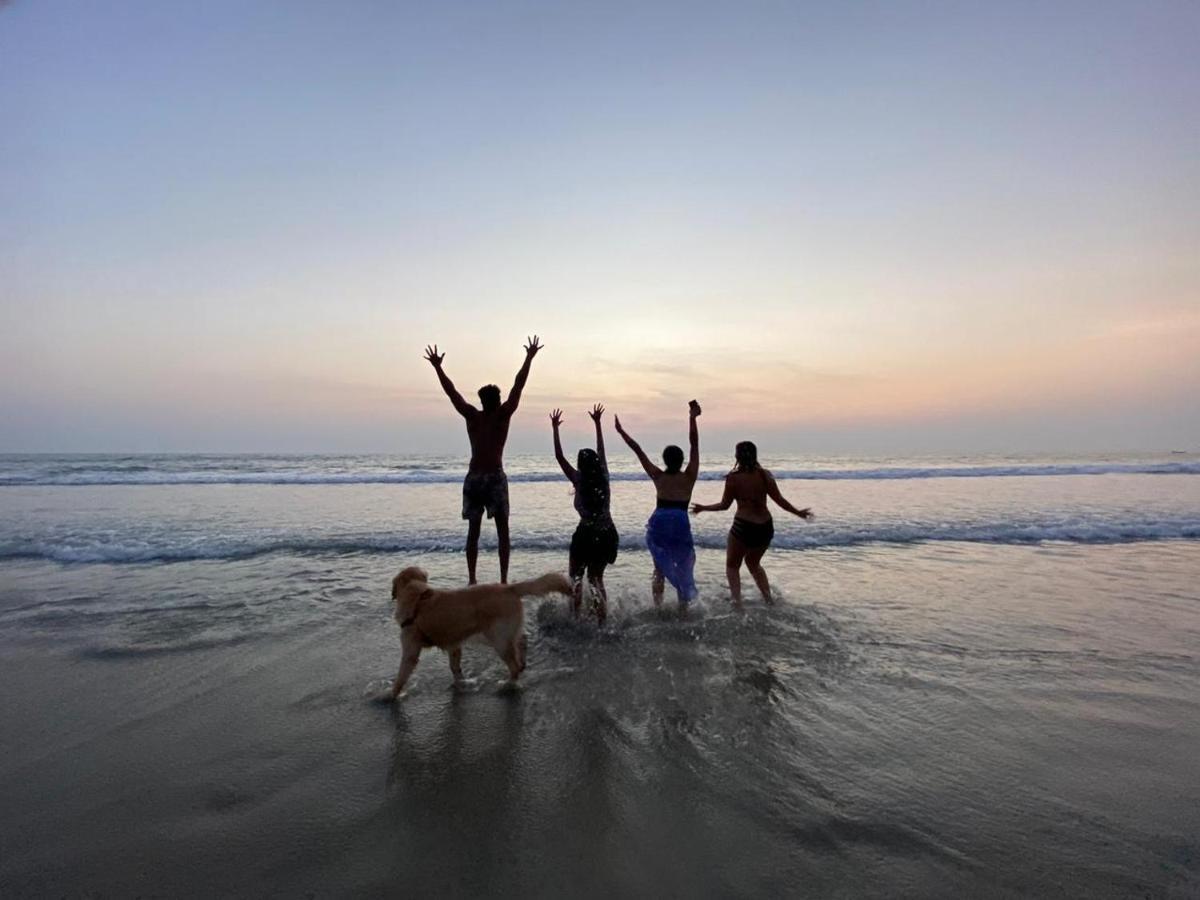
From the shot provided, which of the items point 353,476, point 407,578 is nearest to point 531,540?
point 407,578

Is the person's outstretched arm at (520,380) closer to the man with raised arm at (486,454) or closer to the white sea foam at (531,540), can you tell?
the man with raised arm at (486,454)

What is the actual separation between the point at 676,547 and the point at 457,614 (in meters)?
3.29

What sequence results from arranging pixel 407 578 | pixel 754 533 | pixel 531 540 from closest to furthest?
pixel 407 578 → pixel 754 533 → pixel 531 540

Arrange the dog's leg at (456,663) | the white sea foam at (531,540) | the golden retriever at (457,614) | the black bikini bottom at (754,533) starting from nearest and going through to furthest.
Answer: the golden retriever at (457,614), the dog's leg at (456,663), the black bikini bottom at (754,533), the white sea foam at (531,540)

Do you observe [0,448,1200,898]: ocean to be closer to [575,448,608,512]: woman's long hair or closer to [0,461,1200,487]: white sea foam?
[575,448,608,512]: woman's long hair

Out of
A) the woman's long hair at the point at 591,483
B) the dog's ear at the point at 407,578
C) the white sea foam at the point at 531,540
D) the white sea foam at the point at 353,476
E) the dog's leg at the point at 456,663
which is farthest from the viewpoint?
the white sea foam at the point at 353,476

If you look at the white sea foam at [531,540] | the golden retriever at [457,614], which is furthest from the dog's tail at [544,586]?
the white sea foam at [531,540]

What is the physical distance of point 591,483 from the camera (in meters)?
6.84

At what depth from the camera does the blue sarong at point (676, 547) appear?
7.14m

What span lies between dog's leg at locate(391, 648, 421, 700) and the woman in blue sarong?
3.35m

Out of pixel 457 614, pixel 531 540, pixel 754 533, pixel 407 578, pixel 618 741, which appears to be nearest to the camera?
pixel 618 741

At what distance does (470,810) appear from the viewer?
308 cm

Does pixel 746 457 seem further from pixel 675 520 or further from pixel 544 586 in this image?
pixel 544 586

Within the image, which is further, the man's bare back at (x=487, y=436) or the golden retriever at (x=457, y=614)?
the man's bare back at (x=487, y=436)
